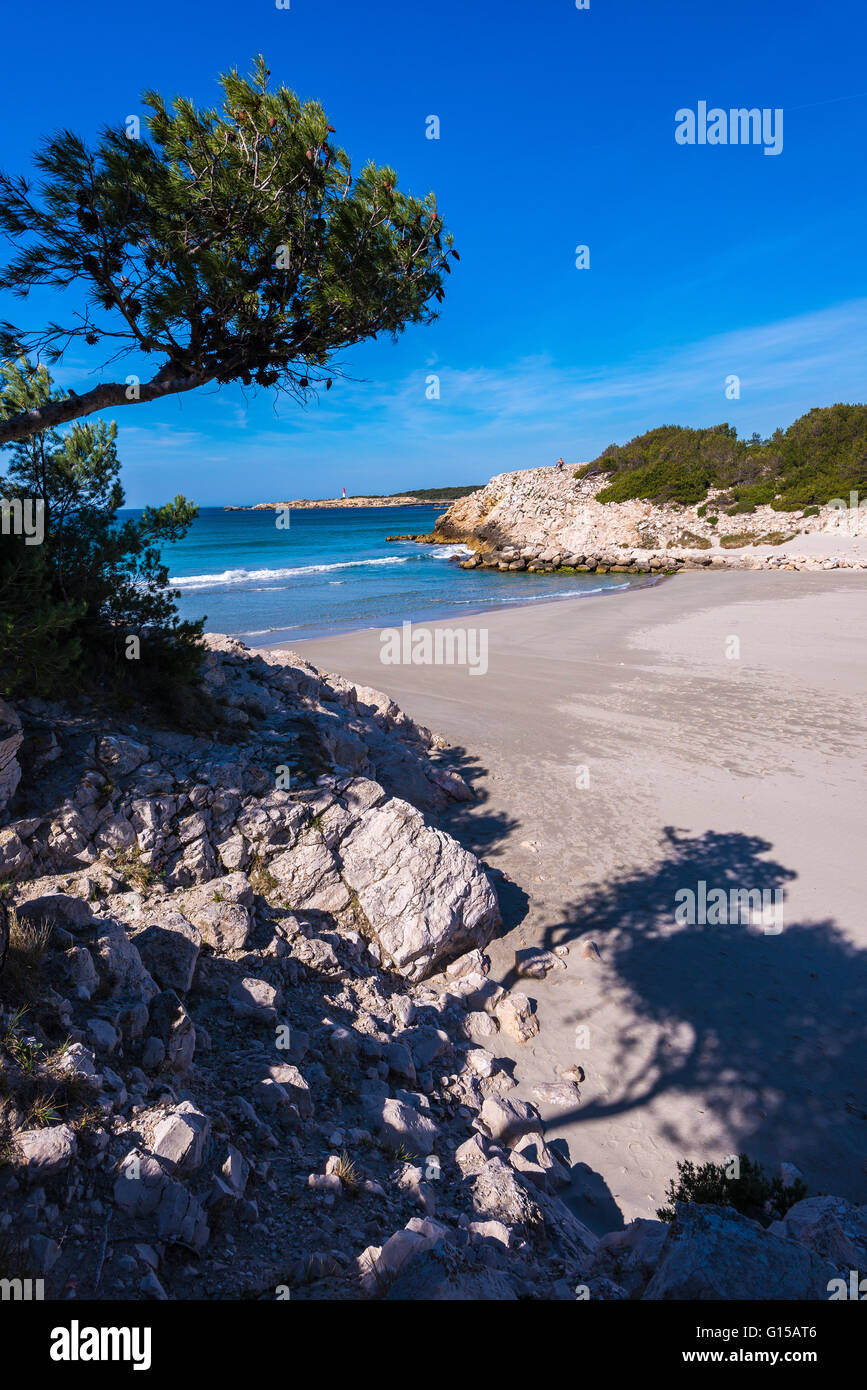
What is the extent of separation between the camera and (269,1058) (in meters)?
4.31

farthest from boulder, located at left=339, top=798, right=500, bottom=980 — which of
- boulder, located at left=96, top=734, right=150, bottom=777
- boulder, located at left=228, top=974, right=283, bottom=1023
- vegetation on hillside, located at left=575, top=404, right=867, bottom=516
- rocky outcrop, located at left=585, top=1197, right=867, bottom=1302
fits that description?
vegetation on hillside, located at left=575, top=404, right=867, bottom=516

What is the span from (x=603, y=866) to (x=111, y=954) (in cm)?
610

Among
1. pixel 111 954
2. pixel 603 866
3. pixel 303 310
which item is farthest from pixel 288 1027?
pixel 303 310

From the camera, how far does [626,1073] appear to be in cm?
542

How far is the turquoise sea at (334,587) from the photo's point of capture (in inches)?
1208

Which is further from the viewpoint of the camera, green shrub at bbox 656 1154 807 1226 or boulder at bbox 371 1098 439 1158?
boulder at bbox 371 1098 439 1158

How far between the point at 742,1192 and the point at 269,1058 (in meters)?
3.03

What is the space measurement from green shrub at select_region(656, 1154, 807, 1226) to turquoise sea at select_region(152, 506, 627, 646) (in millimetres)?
22982

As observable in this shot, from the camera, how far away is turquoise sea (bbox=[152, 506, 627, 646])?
30672mm

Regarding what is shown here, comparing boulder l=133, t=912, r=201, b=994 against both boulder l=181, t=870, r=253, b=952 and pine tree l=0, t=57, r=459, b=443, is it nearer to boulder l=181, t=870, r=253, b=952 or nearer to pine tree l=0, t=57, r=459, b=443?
boulder l=181, t=870, r=253, b=952

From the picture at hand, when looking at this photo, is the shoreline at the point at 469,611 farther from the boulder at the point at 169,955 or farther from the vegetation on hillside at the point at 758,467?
the boulder at the point at 169,955

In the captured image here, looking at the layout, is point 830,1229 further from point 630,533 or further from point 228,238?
point 630,533

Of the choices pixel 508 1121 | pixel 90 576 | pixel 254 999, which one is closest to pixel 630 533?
pixel 90 576

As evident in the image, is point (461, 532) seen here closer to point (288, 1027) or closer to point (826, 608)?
point (826, 608)
